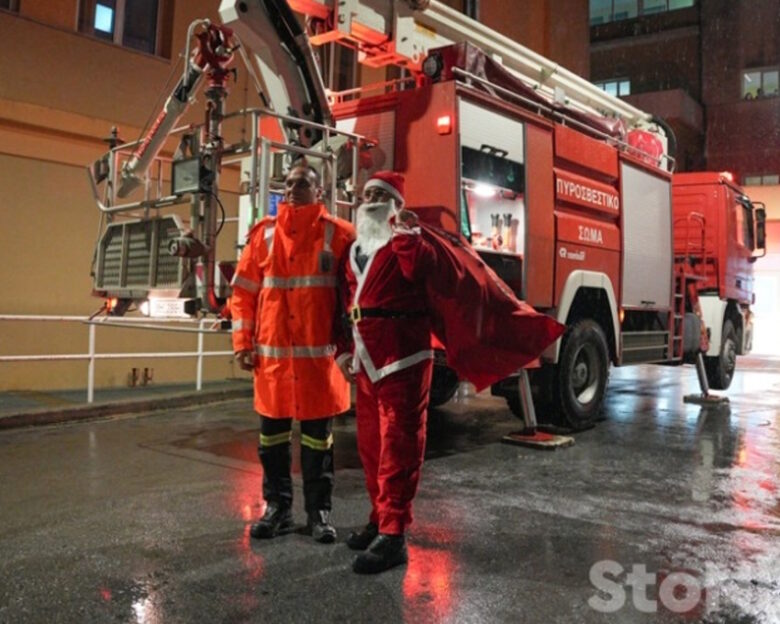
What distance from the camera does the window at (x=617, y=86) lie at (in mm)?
30109

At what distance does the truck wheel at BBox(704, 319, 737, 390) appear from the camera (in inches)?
424

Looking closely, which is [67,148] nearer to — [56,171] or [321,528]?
[56,171]

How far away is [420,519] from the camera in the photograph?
4285 millimetres

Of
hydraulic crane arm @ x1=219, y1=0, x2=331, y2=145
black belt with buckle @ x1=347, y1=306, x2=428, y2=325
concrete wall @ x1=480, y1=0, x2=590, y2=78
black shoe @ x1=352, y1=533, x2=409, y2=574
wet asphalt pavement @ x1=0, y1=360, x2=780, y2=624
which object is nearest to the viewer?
wet asphalt pavement @ x1=0, y1=360, x2=780, y2=624

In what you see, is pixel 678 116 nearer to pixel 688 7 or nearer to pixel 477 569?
pixel 688 7

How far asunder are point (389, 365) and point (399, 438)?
0.35 m

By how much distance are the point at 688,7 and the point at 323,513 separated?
3091 centimetres

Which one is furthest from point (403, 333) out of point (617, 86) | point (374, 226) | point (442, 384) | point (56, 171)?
point (617, 86)

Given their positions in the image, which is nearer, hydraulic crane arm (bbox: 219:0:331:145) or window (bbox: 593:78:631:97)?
hydraulic crane arm (bbox: 219:0:331:145)

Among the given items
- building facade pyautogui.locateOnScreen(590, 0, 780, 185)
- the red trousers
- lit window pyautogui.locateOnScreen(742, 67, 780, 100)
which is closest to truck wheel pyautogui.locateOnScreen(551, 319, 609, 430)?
the red trousers

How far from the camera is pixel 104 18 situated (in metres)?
9.79

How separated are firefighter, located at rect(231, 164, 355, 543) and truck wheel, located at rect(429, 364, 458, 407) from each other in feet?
8.03

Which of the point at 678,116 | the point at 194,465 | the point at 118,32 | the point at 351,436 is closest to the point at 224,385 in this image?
the point at 351,436

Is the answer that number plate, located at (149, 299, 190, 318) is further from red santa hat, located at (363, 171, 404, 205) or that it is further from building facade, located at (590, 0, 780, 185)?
building facade, located at (590, 0, 780, 185)
